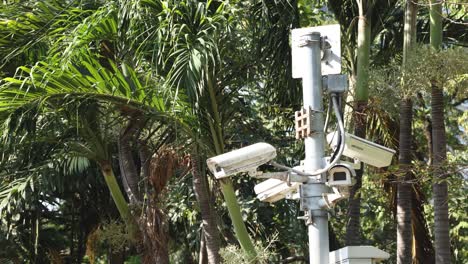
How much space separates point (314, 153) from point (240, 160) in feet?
1.97

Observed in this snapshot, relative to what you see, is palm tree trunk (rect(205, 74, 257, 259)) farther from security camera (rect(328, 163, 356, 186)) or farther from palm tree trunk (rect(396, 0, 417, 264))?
security camera (rect(328, 163, 356, 186))

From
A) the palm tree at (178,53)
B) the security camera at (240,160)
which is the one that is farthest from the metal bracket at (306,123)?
the palm tree at (178,53)

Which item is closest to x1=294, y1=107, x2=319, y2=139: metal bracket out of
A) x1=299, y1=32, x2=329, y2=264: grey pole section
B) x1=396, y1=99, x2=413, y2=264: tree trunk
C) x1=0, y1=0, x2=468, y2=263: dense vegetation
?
x1=299, y1=32, x2=329, y2=264: grey pole section

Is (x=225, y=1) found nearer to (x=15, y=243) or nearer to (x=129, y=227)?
(x=129, y=227)

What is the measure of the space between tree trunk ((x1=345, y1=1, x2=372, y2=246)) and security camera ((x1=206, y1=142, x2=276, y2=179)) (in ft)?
14.5

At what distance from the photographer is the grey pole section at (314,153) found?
18.5 feet

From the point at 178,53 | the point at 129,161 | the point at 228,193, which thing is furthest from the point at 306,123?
the point at 129,161

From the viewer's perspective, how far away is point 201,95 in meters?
9.66

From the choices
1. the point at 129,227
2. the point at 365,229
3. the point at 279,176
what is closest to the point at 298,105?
the point at 129,227

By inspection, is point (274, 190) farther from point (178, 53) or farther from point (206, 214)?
point (206, 214)

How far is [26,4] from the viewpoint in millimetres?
11500

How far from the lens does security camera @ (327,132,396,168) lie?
19.1 feet

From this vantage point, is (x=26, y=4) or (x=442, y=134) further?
(x=26, y=4)

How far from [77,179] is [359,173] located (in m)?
8.21
